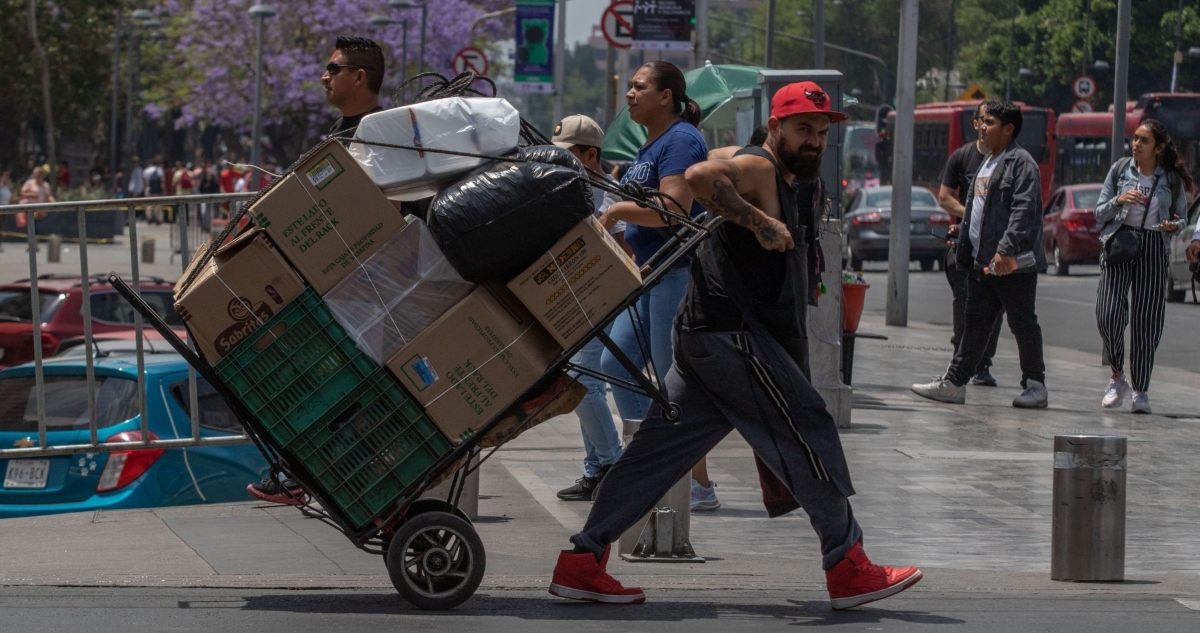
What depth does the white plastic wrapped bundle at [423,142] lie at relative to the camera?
212 inches

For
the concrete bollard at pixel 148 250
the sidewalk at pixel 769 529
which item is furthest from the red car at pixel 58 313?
the concrete bollard at pixel 148 250

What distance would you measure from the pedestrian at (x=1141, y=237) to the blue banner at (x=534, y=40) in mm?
19388

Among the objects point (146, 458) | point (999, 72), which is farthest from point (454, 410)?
point (999, 72)

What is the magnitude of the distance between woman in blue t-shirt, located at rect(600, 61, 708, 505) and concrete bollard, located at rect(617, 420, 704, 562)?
551 mm

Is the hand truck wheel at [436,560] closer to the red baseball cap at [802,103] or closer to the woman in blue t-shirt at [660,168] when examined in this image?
the woman in blue t-shirt at [660,168]

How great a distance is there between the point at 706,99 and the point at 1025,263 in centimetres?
390

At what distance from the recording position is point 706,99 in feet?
44.6

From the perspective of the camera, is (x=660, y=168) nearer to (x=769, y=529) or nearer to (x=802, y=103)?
(x=802, y=103)

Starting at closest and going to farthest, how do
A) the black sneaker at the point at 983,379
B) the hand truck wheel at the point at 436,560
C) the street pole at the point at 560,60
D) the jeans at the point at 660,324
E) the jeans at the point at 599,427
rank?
the hand truck wheel at the point at 436,560 < the jeans at the point at 660,324 < the jeans at the point at 599,427 < the black sneaker at the point at 983,379 < the street pole at the point at 560,60

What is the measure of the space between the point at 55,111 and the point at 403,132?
5268 cm

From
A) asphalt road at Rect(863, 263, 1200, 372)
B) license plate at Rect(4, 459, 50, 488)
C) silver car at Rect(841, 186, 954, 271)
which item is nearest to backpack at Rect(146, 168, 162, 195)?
silver car at Rect(841, 186, 954, 271)

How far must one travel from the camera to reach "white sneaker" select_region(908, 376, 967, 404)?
1124 cm

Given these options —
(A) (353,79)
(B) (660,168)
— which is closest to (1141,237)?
(B) (660,168)

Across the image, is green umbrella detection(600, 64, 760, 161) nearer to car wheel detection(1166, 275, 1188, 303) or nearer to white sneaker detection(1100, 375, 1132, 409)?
white sneaker detection(1100, 375, 1132, 409)
